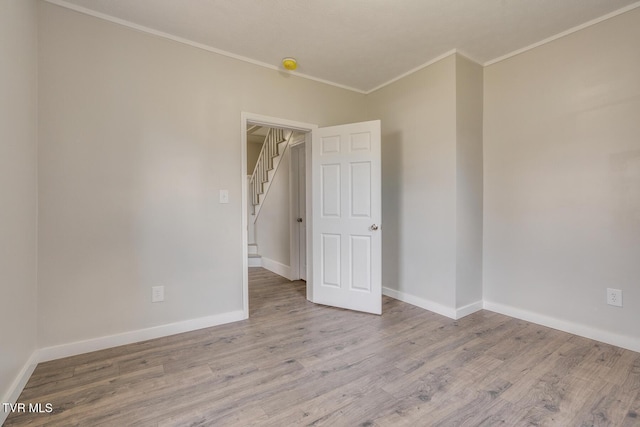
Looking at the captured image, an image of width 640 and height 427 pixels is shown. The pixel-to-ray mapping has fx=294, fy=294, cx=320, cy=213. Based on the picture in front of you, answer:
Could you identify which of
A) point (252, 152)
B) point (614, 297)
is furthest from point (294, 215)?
point (614, 297)

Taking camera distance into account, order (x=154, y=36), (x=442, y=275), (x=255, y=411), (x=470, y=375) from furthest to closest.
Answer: (x=442, y=275), (x=154, y=36), (x=470, y=375), (x=255, y=411)

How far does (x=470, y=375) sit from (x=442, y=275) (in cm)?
114

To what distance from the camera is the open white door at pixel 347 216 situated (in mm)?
2943

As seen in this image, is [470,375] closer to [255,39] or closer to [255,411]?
[255,411]

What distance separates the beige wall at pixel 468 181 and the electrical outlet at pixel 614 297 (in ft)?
3.18

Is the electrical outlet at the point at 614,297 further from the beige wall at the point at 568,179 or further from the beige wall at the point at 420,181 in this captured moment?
the beige wall at the point at 420,181

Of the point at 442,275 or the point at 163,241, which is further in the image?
the point at 442,275

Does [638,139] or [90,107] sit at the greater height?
[90,107]

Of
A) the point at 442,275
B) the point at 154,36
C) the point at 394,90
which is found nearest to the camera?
the point at 154,36

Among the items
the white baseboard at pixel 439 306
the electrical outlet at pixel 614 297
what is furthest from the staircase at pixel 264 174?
the electrical outlet at pixel 614 297

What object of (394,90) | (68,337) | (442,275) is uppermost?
(394,90)

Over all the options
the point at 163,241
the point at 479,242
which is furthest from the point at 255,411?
the point at 479,242

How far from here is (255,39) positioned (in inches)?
99.7

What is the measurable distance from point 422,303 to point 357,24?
8.77ft
